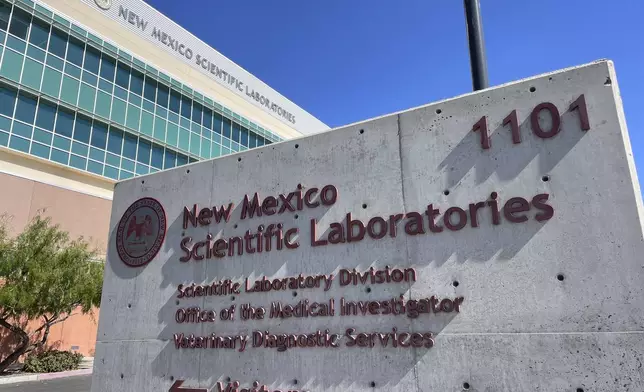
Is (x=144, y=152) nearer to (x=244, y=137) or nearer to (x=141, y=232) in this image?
(x=244, y=137)

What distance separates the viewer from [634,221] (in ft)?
13.3

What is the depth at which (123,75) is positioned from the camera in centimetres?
2847

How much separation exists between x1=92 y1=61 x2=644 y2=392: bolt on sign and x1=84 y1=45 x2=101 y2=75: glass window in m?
23.5

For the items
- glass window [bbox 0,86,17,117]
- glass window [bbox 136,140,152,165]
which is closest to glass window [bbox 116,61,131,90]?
glass window [bbox 136,140,152,165]

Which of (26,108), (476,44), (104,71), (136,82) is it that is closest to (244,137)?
(136,82)

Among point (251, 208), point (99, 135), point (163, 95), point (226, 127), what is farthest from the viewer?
point (226, 127)

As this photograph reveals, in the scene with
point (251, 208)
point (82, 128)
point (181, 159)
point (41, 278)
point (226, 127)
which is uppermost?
point (226, 127)

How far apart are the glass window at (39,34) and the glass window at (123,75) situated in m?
4.35

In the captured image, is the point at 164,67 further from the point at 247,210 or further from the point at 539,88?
the point at 539,88

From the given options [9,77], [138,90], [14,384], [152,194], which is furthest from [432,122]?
[138,90]

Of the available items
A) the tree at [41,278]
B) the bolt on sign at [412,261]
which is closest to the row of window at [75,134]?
the tree at [41,278]

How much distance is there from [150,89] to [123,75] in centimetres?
198

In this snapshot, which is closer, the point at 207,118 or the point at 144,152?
the point at 144,152

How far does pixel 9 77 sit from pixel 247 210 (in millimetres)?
21960
